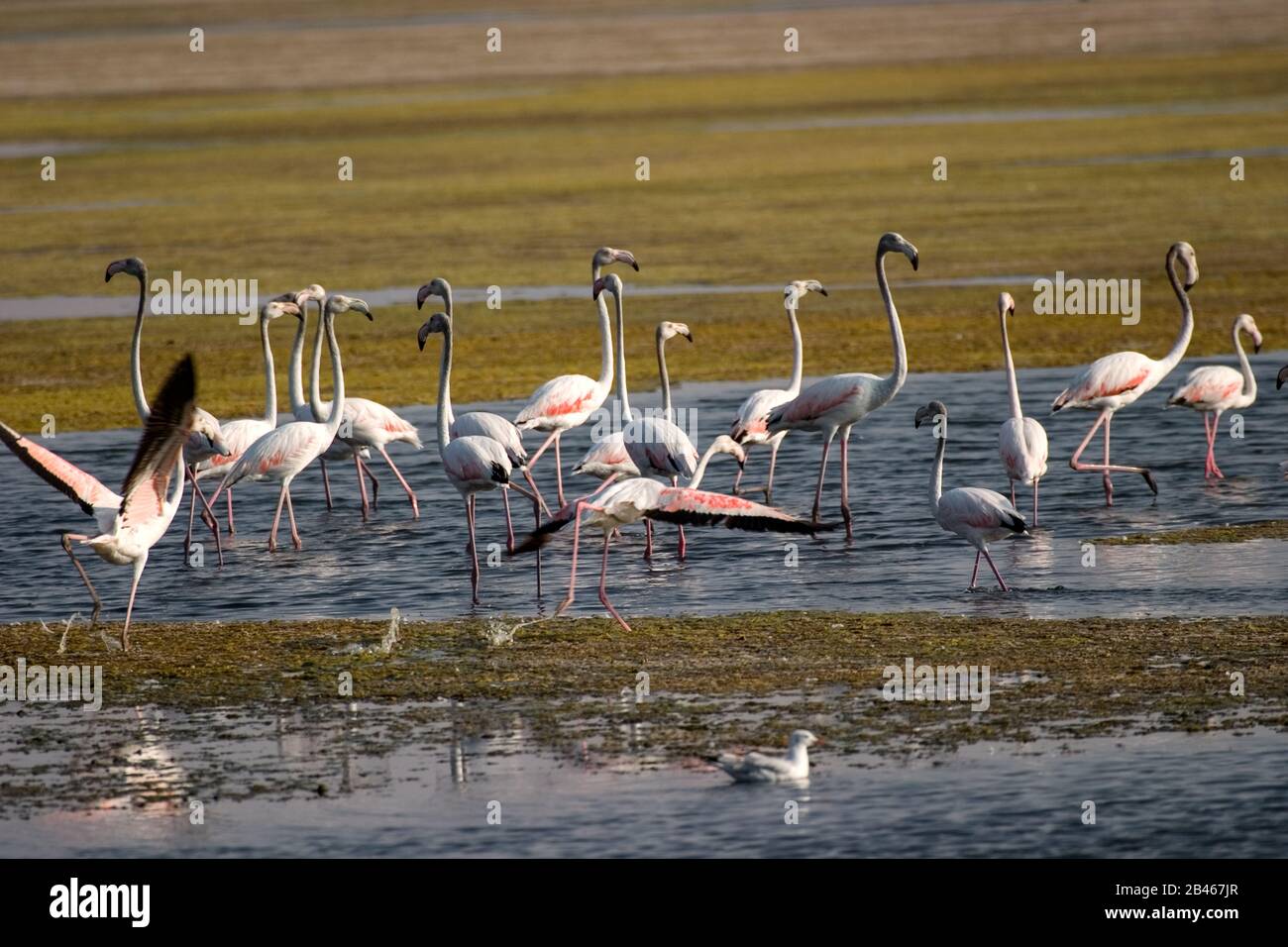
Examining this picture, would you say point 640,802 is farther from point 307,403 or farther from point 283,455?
point 307,403

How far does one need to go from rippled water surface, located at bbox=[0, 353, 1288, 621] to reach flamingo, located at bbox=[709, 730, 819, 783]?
3.34 m

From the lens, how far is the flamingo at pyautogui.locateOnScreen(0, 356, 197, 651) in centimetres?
1138

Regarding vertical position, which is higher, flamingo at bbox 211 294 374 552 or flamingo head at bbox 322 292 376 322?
flamingo head at bbox 322 292 376 322

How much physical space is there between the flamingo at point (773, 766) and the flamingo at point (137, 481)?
13.8ft

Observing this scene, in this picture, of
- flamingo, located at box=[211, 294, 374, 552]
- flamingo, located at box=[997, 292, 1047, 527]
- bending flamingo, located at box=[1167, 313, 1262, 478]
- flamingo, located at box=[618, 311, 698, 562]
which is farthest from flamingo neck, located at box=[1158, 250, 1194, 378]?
flamingo, located at box=[211, 294, 374, 552]

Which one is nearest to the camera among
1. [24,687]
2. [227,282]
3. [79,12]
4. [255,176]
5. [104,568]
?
[24,687]

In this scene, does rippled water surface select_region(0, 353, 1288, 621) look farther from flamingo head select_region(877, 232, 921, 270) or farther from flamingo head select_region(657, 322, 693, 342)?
flamingo head select_region(877, 232, 921, 270)

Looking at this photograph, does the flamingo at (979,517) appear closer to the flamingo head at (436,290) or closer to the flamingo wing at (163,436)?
the flamingo wing at (163,436)

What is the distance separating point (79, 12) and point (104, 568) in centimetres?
11249

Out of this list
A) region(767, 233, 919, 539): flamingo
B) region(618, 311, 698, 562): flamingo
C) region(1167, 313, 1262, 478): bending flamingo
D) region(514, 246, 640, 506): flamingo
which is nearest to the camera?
region(618, 311, 698, 562): flamingo

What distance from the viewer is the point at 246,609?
13141 mm

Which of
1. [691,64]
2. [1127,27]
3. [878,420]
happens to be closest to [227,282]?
[878,420]
